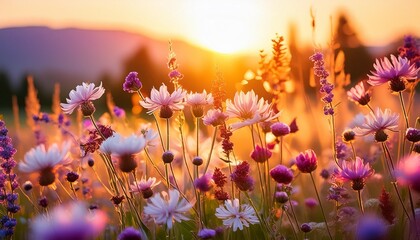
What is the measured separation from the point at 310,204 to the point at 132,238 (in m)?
1.87

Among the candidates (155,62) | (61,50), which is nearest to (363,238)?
(155,62)

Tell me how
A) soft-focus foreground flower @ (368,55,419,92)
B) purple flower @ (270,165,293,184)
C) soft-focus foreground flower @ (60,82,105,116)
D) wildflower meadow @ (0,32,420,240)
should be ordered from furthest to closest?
soft-focus foreground flower @ (60,82,105,116) → soft-focus foreground flower @ (368,55,419,92) → purple flower @ (270,165,293,184) → wildflower meadow @ (0,32,420,240)

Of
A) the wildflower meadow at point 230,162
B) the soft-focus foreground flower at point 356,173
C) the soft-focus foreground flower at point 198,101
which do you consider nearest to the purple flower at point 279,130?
the wildflower meadow at point 230,162

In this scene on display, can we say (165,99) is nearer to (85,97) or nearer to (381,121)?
(85,97)

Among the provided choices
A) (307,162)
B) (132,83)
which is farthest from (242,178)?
(132,83)

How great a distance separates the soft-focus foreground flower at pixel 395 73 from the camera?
2682 millimetres

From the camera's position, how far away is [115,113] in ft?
14.6

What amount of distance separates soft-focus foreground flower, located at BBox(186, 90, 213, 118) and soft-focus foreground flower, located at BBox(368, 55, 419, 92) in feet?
2.61

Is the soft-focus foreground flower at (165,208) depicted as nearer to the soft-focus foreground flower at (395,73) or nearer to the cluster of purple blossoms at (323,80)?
the cluster of purple blossoms at (323,80)

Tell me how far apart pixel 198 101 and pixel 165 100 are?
7.3 inches

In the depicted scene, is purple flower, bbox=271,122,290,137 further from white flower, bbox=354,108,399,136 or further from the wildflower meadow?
white flower, bbox=354,108,399,136

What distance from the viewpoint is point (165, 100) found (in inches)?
107

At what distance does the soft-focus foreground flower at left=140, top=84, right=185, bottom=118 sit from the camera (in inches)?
107

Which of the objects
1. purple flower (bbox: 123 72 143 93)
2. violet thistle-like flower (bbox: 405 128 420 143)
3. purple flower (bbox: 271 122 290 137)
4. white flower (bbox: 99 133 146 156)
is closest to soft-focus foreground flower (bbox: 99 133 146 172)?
white flower (bbox: 99 133 146 156)
